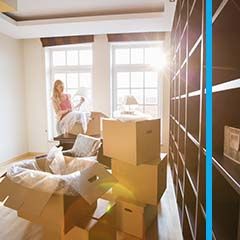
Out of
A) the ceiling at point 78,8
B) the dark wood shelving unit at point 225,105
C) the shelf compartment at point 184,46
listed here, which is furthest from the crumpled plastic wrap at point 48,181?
the ceiling at point 78,8

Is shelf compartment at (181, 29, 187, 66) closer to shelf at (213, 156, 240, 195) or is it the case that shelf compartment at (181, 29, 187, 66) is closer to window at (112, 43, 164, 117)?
shelf at (213, 156, 240, 195)

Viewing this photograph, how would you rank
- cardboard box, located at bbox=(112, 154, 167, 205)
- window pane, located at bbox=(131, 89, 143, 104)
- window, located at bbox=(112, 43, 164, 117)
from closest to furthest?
cardboard box, located at bbox=(112, 154, 167, 205)
window, located at bbox=(112, 43, 164, 117)
window pane, located at bbox=(131, 89, 143, 104)

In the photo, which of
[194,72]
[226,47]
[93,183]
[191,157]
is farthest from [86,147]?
[226,47]

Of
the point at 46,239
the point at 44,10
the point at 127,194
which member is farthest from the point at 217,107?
the point at 44,10

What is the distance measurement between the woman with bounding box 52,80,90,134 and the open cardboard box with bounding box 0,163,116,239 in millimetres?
1938

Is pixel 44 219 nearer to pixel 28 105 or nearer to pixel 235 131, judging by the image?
pixel 235 131

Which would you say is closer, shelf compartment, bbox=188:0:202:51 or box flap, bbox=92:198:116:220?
shelf compartment, bbox=188:0:202:51

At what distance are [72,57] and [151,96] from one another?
6.40ft

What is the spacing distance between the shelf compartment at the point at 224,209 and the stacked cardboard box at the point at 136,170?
0.90 m

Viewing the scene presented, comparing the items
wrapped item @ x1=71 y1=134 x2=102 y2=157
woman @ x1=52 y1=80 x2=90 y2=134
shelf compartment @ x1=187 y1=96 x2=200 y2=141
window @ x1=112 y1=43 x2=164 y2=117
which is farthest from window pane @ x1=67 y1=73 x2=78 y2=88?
shelf compartment @ x1=187 y1=96 x2=200 y2=141

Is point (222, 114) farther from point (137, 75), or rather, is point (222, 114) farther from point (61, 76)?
point (61, 76)

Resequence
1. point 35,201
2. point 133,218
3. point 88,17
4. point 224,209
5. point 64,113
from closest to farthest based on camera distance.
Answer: point 224,209, point 35,201, point 133,218, point 88,17, point 64,113

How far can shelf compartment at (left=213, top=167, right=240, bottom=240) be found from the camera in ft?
3.64

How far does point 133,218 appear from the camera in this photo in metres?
2.08
